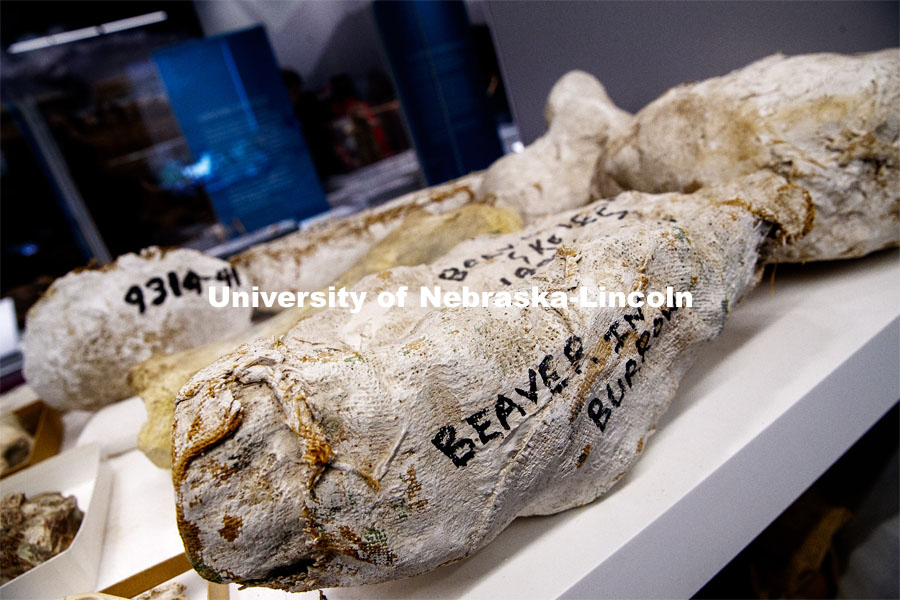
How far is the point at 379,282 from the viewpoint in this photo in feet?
3.83

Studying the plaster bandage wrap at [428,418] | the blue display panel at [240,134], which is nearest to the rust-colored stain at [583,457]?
the plaster bandage wrap at [428,418]

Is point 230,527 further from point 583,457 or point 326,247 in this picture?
point 326,247

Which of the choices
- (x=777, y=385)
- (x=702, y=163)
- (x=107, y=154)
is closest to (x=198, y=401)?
(x=777, y=385)

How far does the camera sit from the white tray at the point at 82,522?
108cm

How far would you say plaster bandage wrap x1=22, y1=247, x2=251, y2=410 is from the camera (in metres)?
1.74

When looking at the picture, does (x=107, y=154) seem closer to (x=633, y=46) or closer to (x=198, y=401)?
(x=198, y=401)

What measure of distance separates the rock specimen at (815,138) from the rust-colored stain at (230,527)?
1176 millimetres

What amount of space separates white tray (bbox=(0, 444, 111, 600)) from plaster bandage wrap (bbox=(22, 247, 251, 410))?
335mm

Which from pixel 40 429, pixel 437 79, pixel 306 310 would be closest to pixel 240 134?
pixel 437 79

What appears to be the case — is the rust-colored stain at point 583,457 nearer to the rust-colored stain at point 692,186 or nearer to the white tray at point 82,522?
the rust-colored stain at point 692,186

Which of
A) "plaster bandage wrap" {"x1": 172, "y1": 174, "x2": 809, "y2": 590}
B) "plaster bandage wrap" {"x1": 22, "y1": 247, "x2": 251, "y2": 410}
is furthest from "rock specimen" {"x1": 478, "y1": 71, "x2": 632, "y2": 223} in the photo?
"plaster bandage wrap" {"x1": 22, "y1": 247, "x2": 251, "y2": 410}

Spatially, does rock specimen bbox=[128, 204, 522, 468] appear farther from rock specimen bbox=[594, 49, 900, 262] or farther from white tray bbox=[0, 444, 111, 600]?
rock specimen bbox=[594, 49, 900, 262]

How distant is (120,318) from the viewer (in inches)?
68.3

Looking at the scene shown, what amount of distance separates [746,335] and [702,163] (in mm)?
454
